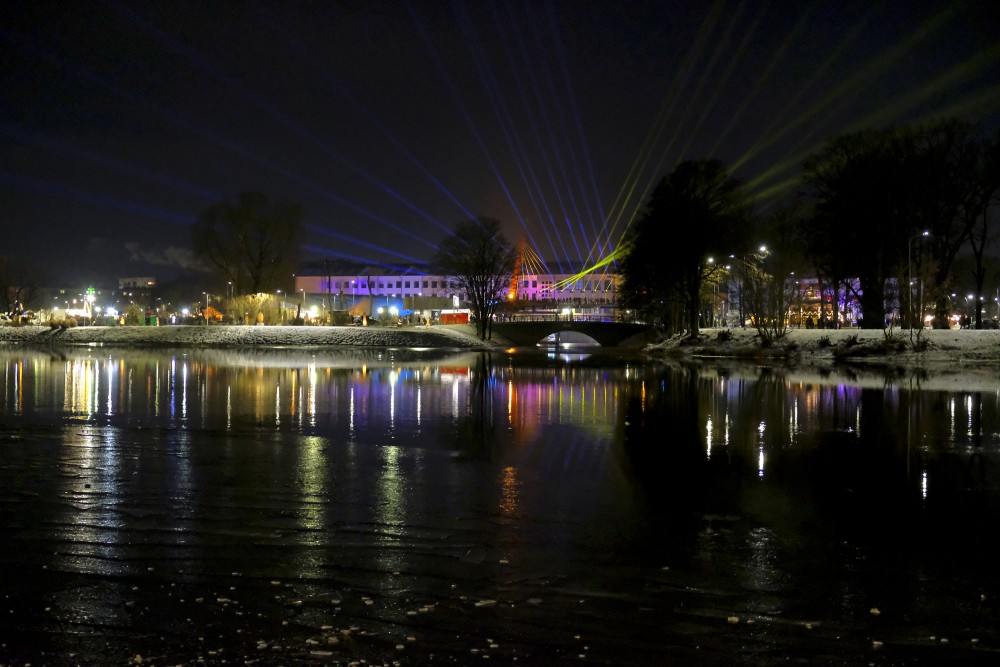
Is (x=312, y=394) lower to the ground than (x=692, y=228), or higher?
lower

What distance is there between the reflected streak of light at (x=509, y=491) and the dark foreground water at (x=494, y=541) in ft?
0.21

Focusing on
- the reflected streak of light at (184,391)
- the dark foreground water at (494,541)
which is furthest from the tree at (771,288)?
the dark foreground water at (494,541)

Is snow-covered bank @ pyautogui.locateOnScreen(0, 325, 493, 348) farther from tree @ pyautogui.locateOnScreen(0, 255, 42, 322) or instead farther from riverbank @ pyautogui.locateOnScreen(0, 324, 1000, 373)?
tree @ pyautogui.locateOnScreen(0, 255, 42, 322)

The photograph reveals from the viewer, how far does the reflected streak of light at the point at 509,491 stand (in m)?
11.1

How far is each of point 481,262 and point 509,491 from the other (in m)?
77.5

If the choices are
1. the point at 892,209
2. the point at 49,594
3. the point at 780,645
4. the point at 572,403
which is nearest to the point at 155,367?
the point at 572,403

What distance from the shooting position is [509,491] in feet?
40.0

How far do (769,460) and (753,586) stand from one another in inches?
295

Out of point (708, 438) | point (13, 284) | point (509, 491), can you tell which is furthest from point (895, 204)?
point (13, 284)

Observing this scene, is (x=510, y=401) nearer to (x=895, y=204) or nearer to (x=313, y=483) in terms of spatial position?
(x=313, y=483)

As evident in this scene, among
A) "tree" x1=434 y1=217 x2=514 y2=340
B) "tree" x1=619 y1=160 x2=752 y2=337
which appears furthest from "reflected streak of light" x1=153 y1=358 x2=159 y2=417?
"tree" x1=434 y1=217 x2=514 y2=340

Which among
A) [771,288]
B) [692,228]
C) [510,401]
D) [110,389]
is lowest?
[510,401]

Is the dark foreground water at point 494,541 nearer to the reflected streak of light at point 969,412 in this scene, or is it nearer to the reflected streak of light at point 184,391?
the reflected streak of light at point 969,412

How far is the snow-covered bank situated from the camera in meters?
81.8
